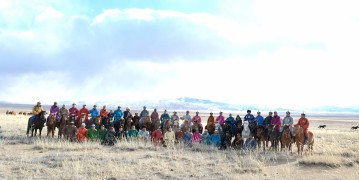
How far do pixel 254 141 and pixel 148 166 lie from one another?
254 inches

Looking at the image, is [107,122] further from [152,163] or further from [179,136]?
[152,163]

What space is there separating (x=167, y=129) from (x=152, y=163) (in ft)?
21.1

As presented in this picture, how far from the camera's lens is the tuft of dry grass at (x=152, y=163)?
11638 mm

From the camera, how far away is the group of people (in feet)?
59.3

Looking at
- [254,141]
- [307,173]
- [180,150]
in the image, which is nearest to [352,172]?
[307,173]

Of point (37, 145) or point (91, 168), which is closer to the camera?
point (91, 168)

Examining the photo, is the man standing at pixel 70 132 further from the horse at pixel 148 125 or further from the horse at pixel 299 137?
the horse at pixel 299 137

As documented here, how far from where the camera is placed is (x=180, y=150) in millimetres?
16094

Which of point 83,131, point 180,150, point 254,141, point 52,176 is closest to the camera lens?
point 52,176

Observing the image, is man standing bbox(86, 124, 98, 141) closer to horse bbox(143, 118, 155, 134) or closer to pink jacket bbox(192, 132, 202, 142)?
horse bbox(143, 118, 155, 134)

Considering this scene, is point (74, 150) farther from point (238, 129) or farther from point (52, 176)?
point (238, 129)

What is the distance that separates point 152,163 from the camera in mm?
13312

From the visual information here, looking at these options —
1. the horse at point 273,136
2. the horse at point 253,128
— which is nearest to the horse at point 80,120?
the horse at point 253,128

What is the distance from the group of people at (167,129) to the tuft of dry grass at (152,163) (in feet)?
3.89
